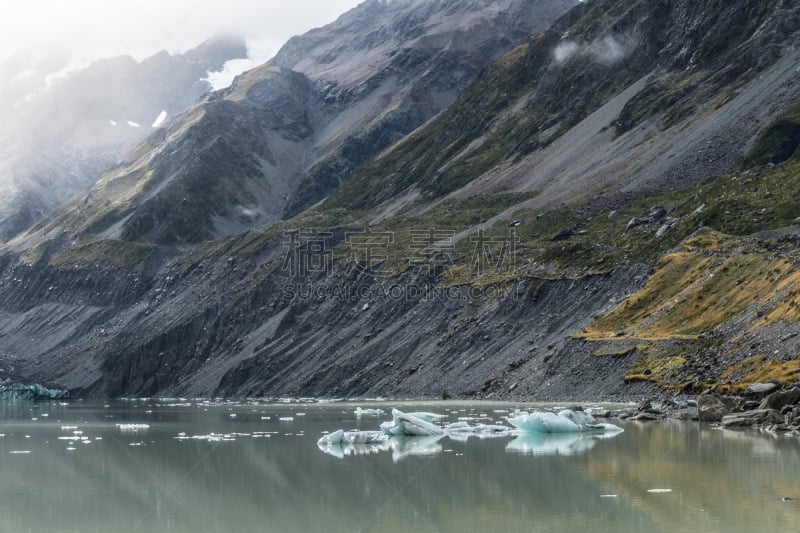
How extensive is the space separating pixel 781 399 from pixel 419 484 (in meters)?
27.6

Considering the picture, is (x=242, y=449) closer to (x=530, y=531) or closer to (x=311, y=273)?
(x=530, y=531)

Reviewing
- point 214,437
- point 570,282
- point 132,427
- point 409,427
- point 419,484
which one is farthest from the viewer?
point 570,282

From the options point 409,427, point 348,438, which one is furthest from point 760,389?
point 348,438

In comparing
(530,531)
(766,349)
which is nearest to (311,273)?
(766,349)

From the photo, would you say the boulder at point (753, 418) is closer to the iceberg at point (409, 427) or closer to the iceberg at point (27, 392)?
the iceberg at point (409, 427)

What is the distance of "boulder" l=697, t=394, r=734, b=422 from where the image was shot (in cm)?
5912

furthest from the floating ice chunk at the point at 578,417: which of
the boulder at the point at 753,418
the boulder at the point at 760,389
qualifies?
the boulder at the point at 760,389

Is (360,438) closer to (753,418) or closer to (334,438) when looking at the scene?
(334,438)

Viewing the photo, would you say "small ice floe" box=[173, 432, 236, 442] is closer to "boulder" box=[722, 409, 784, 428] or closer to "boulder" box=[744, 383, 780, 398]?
"boulder" box=[722, 409, 784, 428]

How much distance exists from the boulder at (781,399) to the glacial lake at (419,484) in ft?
12.9

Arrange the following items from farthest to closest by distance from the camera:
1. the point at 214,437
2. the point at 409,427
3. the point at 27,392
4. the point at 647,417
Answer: the point at 27,392 < the point at 214,437 < the point at 647,417 < the point at 409,427

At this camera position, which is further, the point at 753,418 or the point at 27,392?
the point at 27,392

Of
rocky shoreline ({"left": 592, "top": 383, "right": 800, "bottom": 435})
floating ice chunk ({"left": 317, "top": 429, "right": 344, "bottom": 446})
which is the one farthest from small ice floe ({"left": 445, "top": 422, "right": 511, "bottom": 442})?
rocky shoreline ({"left": 592, "top": 383, "right": 800, "bottom": 435})

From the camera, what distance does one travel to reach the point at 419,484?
37.5 meters
